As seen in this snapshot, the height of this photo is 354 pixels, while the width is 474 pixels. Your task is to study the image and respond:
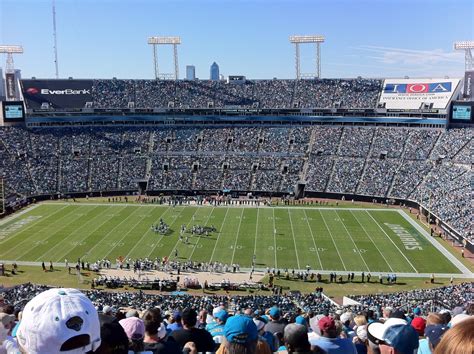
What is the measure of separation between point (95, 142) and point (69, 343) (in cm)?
6451

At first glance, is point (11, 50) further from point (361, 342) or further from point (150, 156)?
point (361, 342)

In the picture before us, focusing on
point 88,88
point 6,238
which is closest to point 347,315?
point 6,238

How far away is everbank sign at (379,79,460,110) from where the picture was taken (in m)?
63.6

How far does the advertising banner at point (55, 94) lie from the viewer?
6831cm

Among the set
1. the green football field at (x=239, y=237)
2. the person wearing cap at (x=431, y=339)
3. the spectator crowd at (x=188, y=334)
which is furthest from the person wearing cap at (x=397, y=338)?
the green football field at (x=239, y=237)

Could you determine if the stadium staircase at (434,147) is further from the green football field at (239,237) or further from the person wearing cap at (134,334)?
the person wearing cap at (134,334)

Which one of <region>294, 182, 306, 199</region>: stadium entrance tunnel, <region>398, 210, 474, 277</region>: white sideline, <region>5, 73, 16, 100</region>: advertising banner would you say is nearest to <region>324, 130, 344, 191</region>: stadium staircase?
<region>294, 182, 306, 199</region>: stadium entrance tunnel

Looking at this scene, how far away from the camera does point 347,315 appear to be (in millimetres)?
12828

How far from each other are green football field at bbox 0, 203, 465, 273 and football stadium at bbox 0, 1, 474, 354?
9.1 inches

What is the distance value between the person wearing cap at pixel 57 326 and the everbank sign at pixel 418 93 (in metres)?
65.0

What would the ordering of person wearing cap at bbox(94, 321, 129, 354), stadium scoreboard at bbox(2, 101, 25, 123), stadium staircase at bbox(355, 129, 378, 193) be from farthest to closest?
stadium scoreboard at bbox(2, 101, 25, 123) → stadium staircase at bbox(355, 129, 378, 193) → person wearing cap at bbox(94, 321, 129, 354)

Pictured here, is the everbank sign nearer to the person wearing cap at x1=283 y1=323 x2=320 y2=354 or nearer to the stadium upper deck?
the stadium upper deck

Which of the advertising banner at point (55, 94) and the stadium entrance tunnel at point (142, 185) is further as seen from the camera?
the advertising banner at point (55, 94)

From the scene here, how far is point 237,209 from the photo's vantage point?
1998 inches
